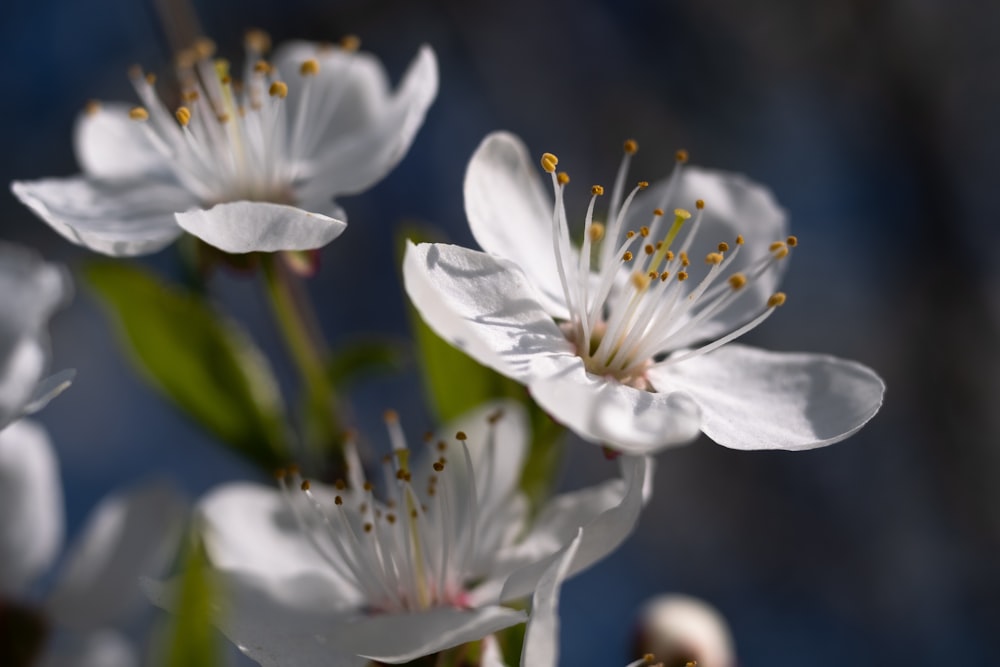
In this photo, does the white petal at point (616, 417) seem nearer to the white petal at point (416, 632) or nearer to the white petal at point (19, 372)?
the white petal at point (416, 632)

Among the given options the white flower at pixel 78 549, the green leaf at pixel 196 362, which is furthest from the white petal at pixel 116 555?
the green leaf at pixel 196 362

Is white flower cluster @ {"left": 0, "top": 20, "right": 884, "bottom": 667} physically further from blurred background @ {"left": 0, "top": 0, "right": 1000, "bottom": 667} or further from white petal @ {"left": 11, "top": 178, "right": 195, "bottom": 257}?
blurred background @ {"left": 0, "top": 0, "right": 1000, "bottom": 667}

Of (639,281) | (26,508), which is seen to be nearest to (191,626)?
(639,281)

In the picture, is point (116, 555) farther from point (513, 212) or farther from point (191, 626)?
point (191, 626)

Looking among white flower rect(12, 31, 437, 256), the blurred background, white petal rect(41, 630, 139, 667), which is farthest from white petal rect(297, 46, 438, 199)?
the blurred background

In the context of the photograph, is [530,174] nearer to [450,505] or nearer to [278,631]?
[450,505]

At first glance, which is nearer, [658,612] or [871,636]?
[658,612]

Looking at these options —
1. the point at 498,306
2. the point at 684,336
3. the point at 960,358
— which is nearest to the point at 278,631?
the point at 498,306
